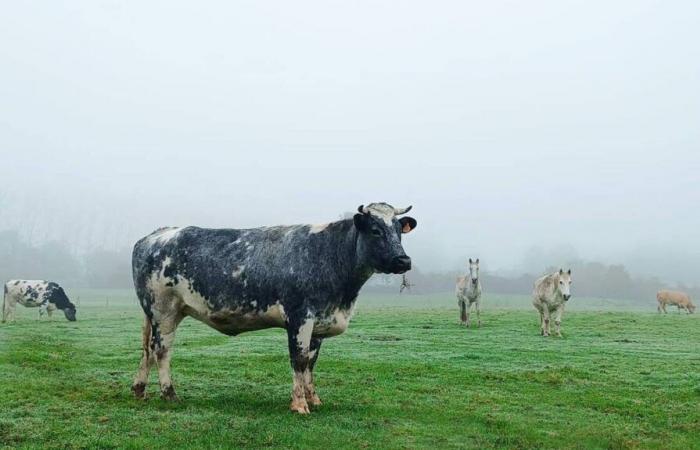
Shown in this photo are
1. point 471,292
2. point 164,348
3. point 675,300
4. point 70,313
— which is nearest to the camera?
point 164,348

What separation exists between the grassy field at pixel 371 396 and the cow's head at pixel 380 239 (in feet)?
8.45

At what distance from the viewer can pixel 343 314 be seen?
37.4 feet

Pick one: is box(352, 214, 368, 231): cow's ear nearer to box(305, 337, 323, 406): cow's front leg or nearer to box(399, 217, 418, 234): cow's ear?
box(399, 217, 418, 234): cow's ear

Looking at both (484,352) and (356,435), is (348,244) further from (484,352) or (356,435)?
(484,352)

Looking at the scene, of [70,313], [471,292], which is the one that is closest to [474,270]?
[471,292]

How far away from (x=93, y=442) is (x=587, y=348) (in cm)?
1696

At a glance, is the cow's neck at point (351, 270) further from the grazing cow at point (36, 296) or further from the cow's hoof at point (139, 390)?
the grazing cow at point (36, 296)

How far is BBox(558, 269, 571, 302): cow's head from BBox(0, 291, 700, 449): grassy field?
3.10 meters

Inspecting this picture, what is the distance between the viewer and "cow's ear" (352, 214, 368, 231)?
36.5 ft

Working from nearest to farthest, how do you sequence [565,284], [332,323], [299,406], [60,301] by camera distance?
[299,406]
[332,323]
[565,284]
[60,301]

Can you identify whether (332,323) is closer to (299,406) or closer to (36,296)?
(299,406)

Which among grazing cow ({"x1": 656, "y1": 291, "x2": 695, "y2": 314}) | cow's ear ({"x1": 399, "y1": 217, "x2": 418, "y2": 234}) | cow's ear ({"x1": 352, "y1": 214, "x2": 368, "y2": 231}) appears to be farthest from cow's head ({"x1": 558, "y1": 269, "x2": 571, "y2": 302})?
grazing cow ({"x1": 656, "y1": 291, "x2": 695, "y2": 314})

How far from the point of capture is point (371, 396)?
12.3m

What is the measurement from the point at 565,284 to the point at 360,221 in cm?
1699
